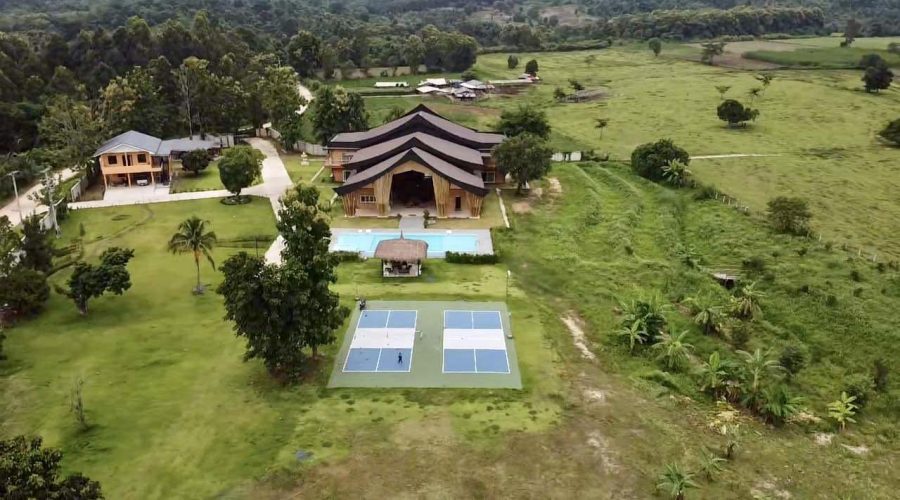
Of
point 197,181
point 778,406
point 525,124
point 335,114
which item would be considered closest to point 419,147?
point 525,124

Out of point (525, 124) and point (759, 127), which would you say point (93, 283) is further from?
point (759, 127)

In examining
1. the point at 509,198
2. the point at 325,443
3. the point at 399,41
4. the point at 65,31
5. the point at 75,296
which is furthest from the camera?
the point at 399,41

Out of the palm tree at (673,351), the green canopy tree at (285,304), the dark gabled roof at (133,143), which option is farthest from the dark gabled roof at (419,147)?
the palm tree at (673,351)

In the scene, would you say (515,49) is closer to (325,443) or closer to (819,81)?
(819,81)

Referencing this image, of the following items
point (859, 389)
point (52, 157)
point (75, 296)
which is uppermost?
point (52, 157)

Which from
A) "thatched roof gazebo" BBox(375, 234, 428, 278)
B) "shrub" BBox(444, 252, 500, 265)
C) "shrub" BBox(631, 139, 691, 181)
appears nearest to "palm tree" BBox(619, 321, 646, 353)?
"shrub" BBox(444, 252, 500, 265)

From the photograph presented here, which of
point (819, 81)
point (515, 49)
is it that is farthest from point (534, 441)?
point (515, 49)

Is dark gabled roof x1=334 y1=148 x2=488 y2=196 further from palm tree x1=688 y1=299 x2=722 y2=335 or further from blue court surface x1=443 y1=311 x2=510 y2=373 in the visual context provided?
palm tree x1=688 y1=299 x2=722 y2=335
